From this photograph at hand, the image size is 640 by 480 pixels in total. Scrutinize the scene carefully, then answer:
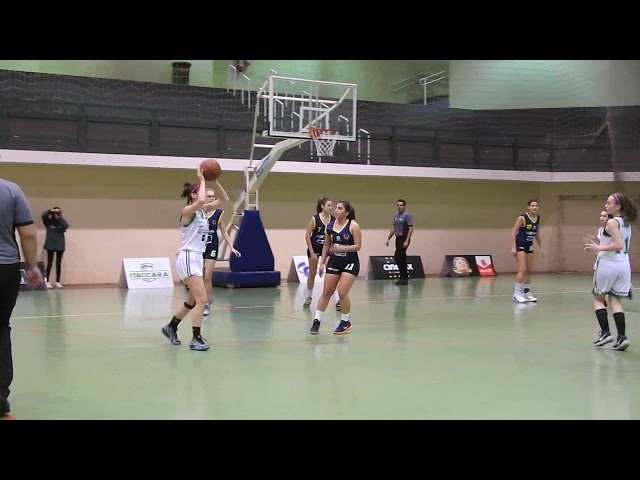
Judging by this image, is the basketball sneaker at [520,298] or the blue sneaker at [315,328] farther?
the basketball sneaker at [520,298]

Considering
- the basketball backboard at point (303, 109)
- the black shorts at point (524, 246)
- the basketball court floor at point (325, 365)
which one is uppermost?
the basketball backboard at point (303, 109)

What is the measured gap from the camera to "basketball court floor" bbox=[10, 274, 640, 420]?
4.93 m

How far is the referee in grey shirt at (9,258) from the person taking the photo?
Answer: 4.68 meters

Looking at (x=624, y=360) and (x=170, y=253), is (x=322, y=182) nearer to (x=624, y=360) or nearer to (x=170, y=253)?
(x=170, y=253)

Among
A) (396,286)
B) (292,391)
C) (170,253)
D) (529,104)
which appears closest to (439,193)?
(529,104)

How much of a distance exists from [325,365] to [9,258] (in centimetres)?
314

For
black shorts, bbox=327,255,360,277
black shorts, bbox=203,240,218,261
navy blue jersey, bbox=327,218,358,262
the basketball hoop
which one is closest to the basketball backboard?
the basketball hoop

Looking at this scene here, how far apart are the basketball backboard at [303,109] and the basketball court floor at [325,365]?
4.55 m

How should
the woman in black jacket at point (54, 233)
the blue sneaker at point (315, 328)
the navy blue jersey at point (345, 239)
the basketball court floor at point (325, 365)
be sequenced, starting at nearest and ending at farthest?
1. the basketball court floor at point (325, 365)
2. the navy blue jersey at point (345, 239)
3. the blue sneaker at point (315, 328)
4. the woman in black jacket at point (54, 233)

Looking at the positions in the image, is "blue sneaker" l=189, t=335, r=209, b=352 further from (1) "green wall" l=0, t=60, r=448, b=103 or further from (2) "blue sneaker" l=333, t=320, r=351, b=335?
(1) "green wall" l=0, t=60, r=448, b=103

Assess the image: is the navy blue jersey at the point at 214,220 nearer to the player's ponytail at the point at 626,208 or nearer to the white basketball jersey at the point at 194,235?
the white basketball jersey at the point at 194,235

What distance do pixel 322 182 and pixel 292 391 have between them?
13892mm

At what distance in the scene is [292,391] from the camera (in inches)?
214

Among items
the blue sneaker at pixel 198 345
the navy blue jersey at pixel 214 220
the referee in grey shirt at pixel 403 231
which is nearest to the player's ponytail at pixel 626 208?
the blue sneaker at pixel 198 345
